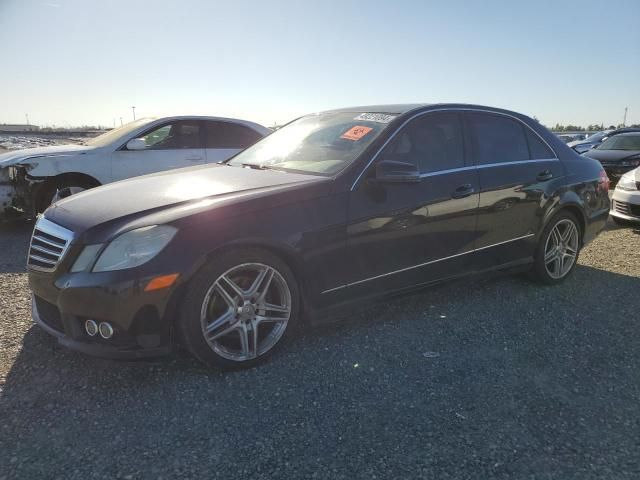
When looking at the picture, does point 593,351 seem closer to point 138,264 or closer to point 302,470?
point 302,470

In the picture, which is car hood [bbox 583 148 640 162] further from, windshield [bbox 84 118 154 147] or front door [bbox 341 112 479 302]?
windshield [bbox 84 118 154 147]

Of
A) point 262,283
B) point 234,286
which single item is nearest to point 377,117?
point 262,283

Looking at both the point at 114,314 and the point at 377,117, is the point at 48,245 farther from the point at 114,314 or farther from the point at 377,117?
the point at 377,117

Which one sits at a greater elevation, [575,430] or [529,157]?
[529,157]

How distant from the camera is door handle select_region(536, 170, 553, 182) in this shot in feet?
13.9

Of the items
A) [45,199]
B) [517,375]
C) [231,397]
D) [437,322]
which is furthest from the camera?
[45,199]

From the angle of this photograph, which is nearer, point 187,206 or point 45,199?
point 187,206

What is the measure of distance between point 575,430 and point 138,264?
2.39 meters

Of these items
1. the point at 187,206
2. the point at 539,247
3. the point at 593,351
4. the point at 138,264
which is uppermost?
the point at 187,206

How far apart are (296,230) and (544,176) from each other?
258cm

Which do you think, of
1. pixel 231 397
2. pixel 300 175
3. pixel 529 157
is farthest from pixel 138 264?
pixel 529 157

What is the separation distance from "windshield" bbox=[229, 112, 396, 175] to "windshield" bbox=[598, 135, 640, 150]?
10.7 metres

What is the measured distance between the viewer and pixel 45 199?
Result: 20.3 ft

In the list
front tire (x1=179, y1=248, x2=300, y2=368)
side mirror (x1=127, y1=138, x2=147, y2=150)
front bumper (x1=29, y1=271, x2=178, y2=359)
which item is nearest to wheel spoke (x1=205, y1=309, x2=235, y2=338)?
front tire (x1=179, y1=248, x2=300, y2=368)
